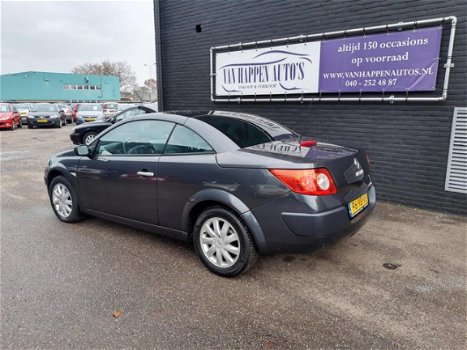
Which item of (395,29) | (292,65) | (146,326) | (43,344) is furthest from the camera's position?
(292,65)

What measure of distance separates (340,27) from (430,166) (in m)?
2.62

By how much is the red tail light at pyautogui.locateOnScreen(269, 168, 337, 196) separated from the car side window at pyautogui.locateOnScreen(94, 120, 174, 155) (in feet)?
4.73

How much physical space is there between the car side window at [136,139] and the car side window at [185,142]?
9 centimetres

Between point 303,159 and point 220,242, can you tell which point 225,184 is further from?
point 303,159

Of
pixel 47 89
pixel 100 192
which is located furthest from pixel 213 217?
pixel 47 89

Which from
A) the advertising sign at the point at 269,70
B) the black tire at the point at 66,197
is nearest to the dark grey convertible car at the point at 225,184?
the black tire at the point at 66,197

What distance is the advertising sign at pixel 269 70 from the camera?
20.1 ft

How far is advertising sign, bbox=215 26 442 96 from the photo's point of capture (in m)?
5.02

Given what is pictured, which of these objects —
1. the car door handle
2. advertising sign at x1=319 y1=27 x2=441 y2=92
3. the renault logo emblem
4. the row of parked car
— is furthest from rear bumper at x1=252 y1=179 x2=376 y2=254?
the row of parked car

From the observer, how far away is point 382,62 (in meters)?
5.34

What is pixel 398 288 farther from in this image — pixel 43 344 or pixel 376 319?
pixel 43 344

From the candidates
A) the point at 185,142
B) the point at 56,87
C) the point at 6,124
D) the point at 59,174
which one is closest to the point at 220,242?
the point at 185,142

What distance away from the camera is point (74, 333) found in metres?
2.48

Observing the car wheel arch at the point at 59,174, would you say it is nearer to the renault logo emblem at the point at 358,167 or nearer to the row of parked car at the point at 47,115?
the renault logo emblem at the point at 358,167
